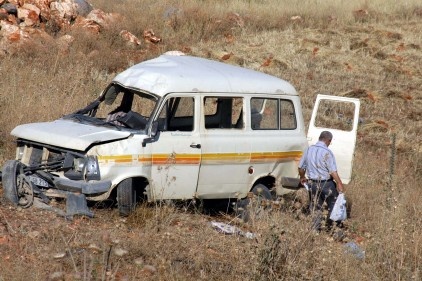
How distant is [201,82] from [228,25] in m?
18.4

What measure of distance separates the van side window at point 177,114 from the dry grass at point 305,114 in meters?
1.16

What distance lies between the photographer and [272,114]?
1155 cm

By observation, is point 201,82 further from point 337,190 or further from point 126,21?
point 126,21

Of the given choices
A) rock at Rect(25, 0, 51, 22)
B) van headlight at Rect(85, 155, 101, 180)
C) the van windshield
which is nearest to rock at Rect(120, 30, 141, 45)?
rock at Rect(25, 0, 51, 22)

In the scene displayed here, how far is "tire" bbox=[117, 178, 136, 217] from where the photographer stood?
975cm

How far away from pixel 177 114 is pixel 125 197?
1.79 meters

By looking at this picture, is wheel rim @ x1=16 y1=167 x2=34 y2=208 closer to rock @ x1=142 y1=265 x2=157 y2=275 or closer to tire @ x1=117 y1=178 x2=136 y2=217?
tire @ x1=117 y1=178 x2=136 y2=217

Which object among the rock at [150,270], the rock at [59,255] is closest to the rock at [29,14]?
the rock at [150,270]

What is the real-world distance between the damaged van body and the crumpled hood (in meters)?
0.01

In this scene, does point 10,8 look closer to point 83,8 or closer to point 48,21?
point 48,21

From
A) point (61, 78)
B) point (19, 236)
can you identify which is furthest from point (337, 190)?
point (61, 78)

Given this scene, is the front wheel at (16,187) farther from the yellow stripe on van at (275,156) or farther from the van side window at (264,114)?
the van side window at (264,114)

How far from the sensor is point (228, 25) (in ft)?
94.4

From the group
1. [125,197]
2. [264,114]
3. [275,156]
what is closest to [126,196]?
[125,197]
